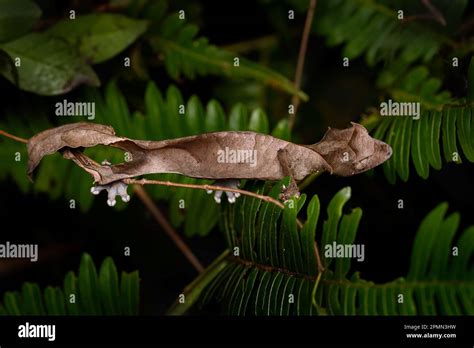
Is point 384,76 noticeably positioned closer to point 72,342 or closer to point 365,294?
point 365,294

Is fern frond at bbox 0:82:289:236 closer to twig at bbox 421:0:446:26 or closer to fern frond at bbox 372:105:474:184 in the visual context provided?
fern frond at bbox 372:105:474:184

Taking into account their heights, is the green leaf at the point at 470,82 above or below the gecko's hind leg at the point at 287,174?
above

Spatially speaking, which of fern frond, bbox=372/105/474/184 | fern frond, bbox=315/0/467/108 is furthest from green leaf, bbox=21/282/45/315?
fern frond, bbox=315/0/467/108

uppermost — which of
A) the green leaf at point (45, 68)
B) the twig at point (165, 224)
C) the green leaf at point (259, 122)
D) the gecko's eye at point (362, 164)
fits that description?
the green leaf at point (45, 68)

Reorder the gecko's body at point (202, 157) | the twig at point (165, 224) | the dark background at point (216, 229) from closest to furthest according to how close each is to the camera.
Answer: the gecko's body at point (202, 157), the dark background at point (216, 229), the twig at point (165, 224)

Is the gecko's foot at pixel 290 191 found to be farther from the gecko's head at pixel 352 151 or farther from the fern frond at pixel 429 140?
the fern frond at pixel 429 140

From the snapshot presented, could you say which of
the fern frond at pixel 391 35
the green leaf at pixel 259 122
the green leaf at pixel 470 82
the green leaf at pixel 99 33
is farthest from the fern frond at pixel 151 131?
the green leaf at pixel 470 82

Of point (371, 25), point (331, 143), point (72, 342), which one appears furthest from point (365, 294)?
point (371, 25)
